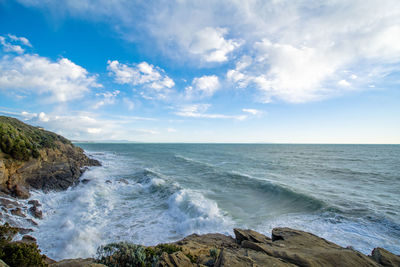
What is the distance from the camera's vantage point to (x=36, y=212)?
12562 mm

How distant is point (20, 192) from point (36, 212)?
3.34 m

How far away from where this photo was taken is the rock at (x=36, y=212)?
12336 mm

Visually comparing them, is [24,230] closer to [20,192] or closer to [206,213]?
[20,192]

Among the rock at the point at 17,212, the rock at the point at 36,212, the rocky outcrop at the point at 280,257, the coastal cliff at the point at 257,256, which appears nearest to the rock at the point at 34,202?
the rock at the point at 36,212

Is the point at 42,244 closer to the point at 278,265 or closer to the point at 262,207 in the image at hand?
the point at 278,265

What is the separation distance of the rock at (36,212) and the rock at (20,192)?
224 centimetres

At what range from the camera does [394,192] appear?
60.3 feet

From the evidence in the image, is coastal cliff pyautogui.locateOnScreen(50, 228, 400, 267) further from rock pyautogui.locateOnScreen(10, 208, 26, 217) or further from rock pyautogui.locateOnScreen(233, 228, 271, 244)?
rock pyautogui.locateOnScreen(10, 208, 26, 217)

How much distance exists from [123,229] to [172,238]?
336 centimetres

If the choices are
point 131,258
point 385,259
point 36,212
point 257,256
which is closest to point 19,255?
point 131,258

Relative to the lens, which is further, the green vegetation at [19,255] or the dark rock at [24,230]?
the dark rock at [24,230]

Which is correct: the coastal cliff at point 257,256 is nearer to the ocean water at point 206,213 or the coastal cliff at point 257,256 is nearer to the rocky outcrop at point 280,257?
the rocky outcrop at point 280,257

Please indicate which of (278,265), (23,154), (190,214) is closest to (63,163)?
(23,154)

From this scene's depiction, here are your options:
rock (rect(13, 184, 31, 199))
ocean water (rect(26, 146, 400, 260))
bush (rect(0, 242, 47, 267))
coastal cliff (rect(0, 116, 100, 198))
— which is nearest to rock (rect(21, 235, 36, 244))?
ocean water (rect(26, 146, 400, 260))
